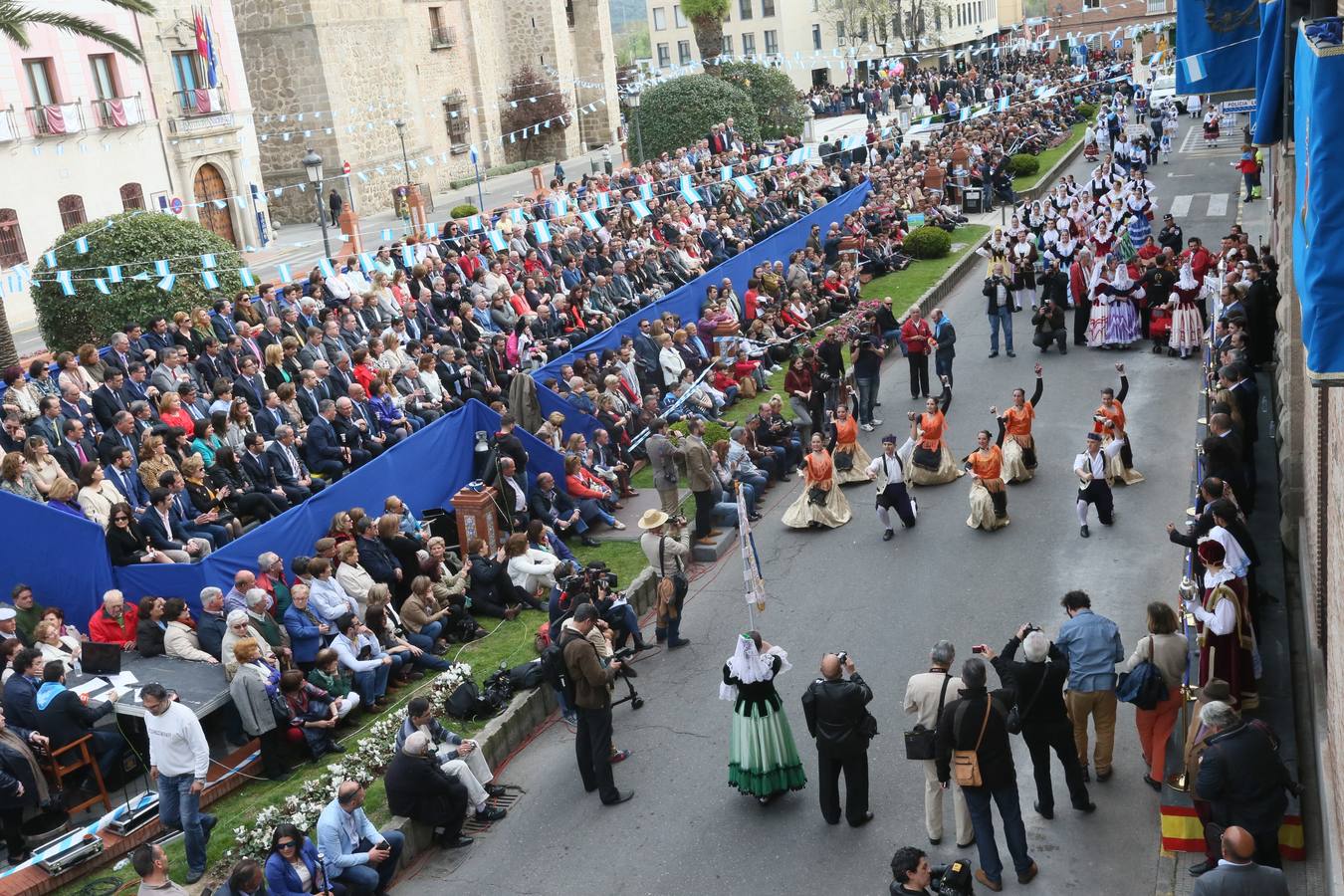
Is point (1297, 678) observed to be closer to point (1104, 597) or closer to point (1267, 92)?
point (1104, 597)

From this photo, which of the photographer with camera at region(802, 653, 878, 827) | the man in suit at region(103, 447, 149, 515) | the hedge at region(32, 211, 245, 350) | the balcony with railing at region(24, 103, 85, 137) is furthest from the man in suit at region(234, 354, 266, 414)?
the balcony with railing at region(24, 103, 85, 137)

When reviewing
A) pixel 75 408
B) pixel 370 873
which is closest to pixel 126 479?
pixel 75 408

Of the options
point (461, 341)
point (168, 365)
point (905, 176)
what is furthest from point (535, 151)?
point (168, 365)

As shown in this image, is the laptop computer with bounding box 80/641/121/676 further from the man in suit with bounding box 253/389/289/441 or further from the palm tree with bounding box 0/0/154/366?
the palm tree with bounding box 0/0/154/366

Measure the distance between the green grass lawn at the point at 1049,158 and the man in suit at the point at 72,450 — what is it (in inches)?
1299

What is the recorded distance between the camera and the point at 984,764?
9.02 meters

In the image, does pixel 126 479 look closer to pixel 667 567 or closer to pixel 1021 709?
pixel 667 567

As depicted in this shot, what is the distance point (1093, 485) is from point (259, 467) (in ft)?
31.2

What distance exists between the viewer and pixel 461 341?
20.2 m

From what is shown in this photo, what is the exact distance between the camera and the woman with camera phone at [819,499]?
54.2 feet

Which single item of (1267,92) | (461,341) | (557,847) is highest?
(1267,92)

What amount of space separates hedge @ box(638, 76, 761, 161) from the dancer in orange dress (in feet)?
89.8

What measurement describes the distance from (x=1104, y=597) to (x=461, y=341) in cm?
1056

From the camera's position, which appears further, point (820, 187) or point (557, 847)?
point (820, 187)
